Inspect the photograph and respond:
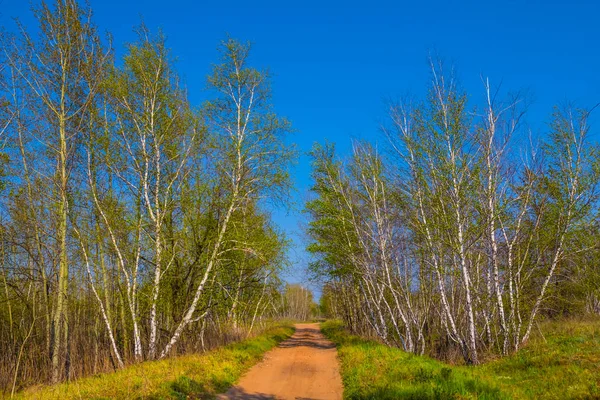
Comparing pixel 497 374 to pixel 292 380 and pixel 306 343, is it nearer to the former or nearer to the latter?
pixel 292 380

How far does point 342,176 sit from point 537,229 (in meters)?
8.05

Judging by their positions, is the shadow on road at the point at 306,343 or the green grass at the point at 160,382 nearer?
the green grass at the point at 160,382

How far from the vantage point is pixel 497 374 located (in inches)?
447

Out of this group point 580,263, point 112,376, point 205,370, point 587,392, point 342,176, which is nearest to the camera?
point 587,392

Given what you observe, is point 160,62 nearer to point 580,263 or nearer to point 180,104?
point 180,104

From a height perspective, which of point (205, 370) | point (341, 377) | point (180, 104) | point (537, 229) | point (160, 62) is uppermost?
point (160, 62)

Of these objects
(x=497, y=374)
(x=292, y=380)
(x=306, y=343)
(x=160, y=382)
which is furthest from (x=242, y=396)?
(x=306, y=343)

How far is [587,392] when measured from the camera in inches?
304

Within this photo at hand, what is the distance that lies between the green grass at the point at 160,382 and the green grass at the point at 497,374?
122 inches

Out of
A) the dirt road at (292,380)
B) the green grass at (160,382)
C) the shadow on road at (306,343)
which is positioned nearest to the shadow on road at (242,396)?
the dirt road at (292,380)

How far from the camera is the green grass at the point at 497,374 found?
747 centimetres

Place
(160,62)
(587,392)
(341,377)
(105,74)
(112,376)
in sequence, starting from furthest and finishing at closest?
(160,62)
(105,74)
(341,377)
(112,376)
(587,392)

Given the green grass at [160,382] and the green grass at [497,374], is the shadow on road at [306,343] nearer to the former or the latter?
the green grass at [497,374]

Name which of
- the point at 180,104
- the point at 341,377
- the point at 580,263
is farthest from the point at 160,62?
the point at 580,263
